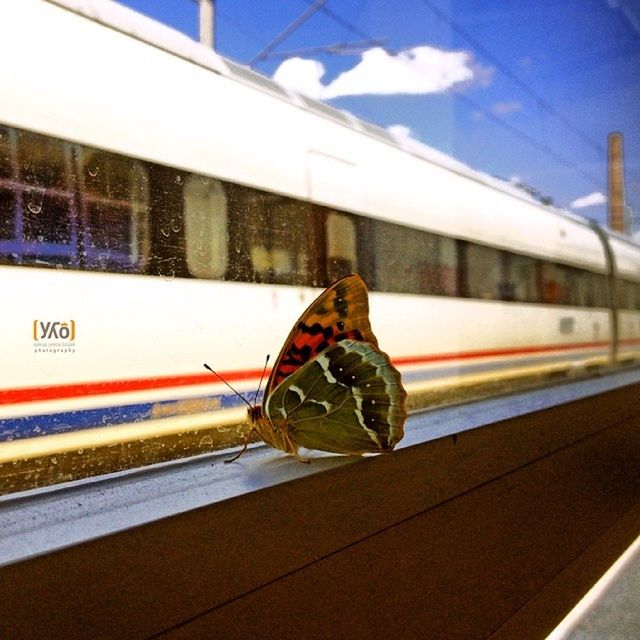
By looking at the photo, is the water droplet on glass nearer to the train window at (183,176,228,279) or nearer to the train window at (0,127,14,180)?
the train window at (0,127,14,180)

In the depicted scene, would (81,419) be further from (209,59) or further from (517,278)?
(517,278)

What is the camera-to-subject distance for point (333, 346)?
895mm

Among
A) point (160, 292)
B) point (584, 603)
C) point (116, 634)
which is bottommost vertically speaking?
A: point (584, 603)

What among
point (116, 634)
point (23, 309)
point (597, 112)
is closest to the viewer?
point (116, 634)

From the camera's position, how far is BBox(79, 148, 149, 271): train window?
1582 millimetres

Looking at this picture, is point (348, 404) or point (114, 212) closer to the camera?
point (348, 404)

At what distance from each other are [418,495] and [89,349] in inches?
39.2

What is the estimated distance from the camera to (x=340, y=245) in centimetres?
255

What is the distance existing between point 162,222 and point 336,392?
962mm

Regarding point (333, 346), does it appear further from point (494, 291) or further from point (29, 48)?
point (494, 291)

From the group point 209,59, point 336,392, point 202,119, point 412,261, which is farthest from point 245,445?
point 412,261

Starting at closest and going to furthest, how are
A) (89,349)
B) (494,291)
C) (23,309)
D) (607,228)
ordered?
(23,309)
(89,349)
(494,291)
(607,228)

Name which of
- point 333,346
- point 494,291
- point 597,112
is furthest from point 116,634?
point 494,291

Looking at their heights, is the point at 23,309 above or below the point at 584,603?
above
